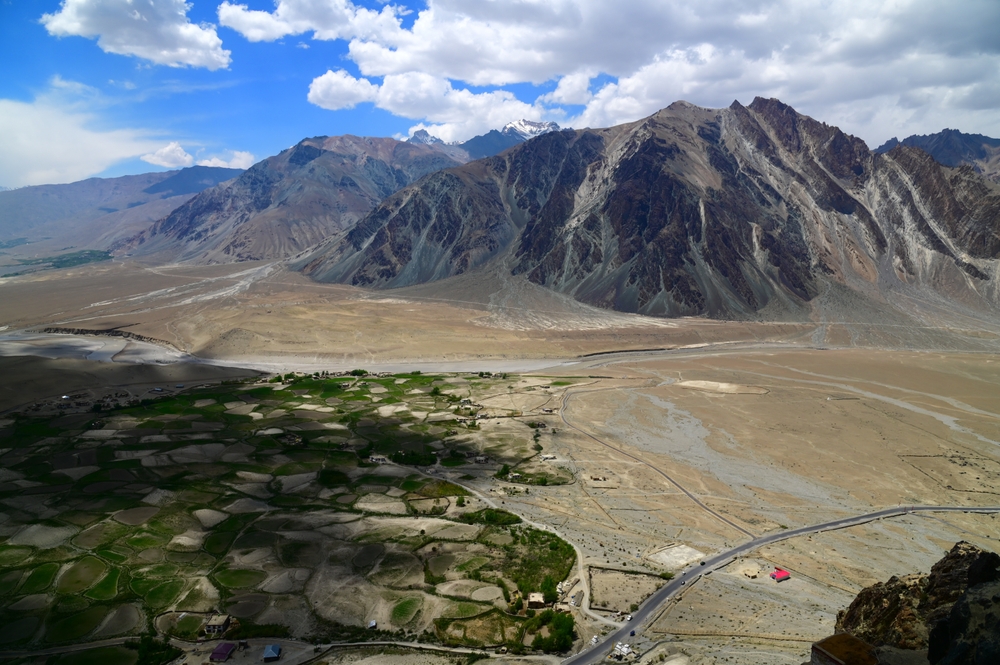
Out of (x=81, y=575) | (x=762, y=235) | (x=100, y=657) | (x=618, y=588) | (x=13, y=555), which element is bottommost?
(x=100, y=657)

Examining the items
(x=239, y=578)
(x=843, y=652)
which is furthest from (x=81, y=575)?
(x=843, y=652)

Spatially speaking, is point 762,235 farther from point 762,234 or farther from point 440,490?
point 440,490

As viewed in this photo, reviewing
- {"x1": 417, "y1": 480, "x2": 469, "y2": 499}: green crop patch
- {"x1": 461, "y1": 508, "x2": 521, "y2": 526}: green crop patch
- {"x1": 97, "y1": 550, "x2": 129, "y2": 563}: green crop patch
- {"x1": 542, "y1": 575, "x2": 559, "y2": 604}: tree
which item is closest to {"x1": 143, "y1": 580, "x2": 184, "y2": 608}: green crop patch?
{"x1": 97, "y1": 550, "x2": 129, "y2": 563}: green crop patch

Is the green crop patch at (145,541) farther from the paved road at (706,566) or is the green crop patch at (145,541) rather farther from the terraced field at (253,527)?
the paved road at (706,566)

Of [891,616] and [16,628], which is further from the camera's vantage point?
[16,628]

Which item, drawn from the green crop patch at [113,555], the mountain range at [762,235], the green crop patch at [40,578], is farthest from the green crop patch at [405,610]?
the mountain range at [762,235]

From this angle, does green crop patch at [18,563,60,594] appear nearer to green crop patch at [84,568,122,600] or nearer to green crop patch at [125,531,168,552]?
green crop patch at [84,568,122,600]
